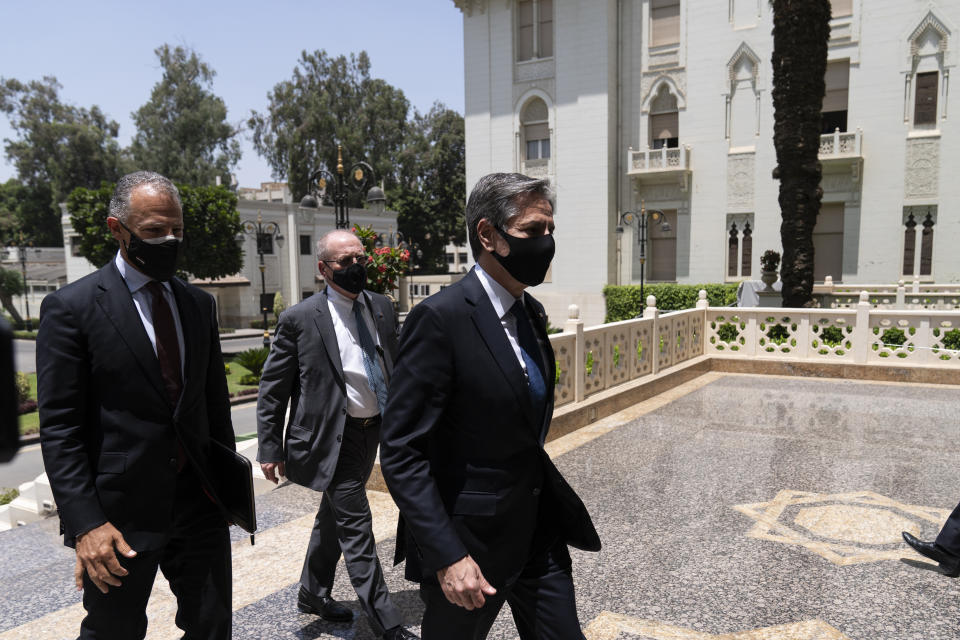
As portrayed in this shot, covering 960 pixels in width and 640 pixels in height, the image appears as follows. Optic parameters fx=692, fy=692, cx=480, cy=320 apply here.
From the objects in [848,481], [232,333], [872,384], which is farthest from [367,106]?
[848,481]

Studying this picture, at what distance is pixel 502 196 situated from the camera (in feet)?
7.23

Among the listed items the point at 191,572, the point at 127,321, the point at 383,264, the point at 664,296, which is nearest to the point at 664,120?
the point at 664,296

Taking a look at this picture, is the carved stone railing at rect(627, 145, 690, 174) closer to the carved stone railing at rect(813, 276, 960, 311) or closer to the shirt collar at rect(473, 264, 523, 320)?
the carved stone railing at rect(813, 276, 960, 311)

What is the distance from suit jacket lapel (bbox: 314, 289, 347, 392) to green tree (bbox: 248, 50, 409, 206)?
44.6 meters

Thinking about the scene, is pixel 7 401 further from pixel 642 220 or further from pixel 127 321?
pixel 642 220

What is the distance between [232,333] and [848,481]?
3627 centimetres

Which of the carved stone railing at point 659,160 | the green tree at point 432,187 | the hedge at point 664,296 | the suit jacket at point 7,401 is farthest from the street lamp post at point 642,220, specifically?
the green tree at point 432,187

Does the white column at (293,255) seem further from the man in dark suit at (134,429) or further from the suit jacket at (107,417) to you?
the suit jacket at (107,417)

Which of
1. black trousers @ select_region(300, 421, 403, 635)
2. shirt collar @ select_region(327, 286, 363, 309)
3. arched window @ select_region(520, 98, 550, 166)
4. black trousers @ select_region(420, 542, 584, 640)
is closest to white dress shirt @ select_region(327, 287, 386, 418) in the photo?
shirt collar @ select_region(327, 286, 363, 309)

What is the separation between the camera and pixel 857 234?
906 inches

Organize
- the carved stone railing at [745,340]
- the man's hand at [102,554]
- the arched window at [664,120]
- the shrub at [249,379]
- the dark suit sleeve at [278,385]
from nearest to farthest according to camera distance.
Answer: the man's hand at [102,554]
the dark suit sleeve at [278,385]
the carved stone railing at [745,340]
the shrub at [249,379]
the arched window at [664,120]

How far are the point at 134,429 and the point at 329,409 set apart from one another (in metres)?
1.25

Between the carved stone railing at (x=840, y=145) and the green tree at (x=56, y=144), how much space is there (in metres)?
46.9

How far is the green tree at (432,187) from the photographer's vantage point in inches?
2041
